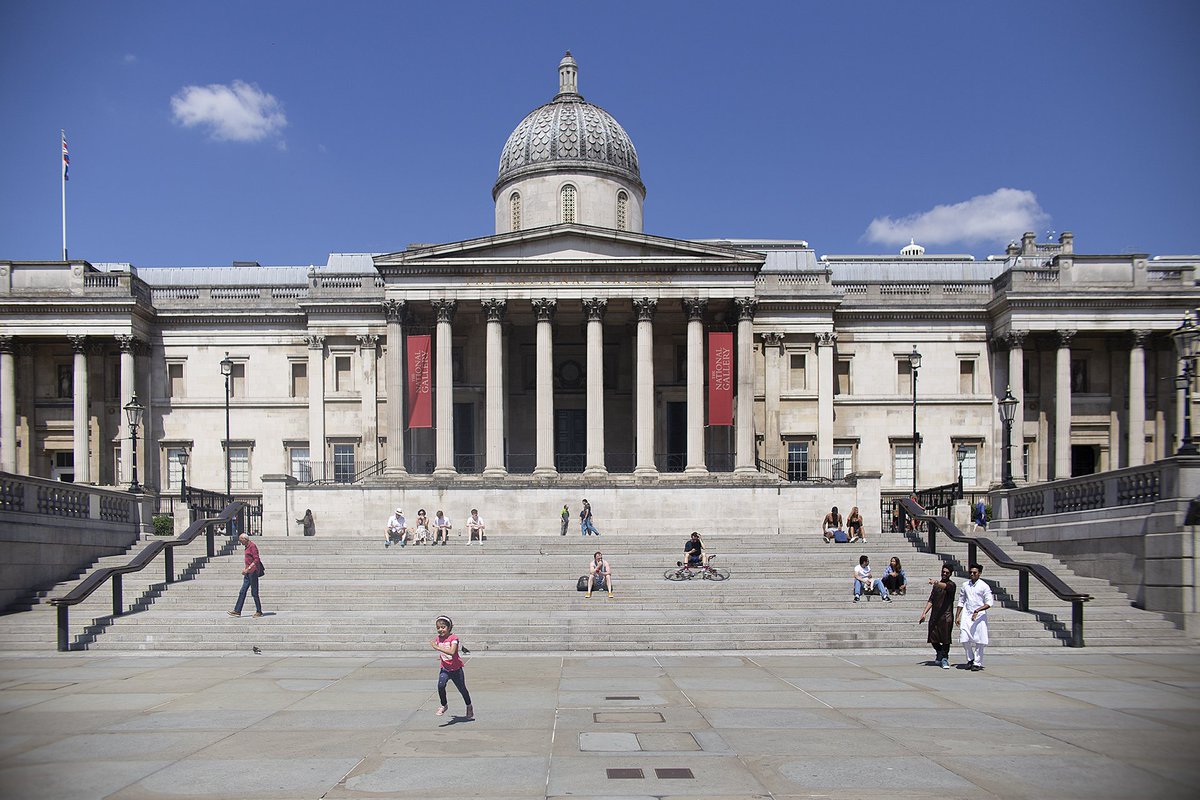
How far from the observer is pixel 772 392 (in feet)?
161

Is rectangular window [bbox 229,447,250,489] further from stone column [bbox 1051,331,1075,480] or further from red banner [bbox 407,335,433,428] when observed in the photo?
stone column [bbox 1051,331,1075,480]

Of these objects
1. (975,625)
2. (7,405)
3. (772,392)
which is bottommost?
(975,625)

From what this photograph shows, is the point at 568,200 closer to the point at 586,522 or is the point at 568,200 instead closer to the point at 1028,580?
the point at 586,522

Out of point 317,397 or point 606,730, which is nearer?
point 606,730

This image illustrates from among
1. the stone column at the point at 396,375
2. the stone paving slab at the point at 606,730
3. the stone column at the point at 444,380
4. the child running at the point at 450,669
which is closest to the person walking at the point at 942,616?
the stone paving slab at the point at 606,730

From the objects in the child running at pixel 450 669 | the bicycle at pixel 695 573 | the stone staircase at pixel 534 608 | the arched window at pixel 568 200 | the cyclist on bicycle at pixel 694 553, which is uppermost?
the arched window at pixel 568 200

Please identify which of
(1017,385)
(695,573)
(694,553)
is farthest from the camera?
(1017,385)

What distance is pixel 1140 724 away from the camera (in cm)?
1252

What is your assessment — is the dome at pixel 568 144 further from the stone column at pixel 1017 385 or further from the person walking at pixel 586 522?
the stone column at pixel 1017 385

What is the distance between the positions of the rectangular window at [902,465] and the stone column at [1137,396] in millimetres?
10543

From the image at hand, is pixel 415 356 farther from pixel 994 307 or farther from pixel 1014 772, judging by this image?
pixel 1014 772

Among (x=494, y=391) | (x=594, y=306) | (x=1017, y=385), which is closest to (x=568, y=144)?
(x=594, y=306)

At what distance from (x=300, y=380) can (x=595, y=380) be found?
1757 centimetres

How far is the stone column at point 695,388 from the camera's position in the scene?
140 ft
